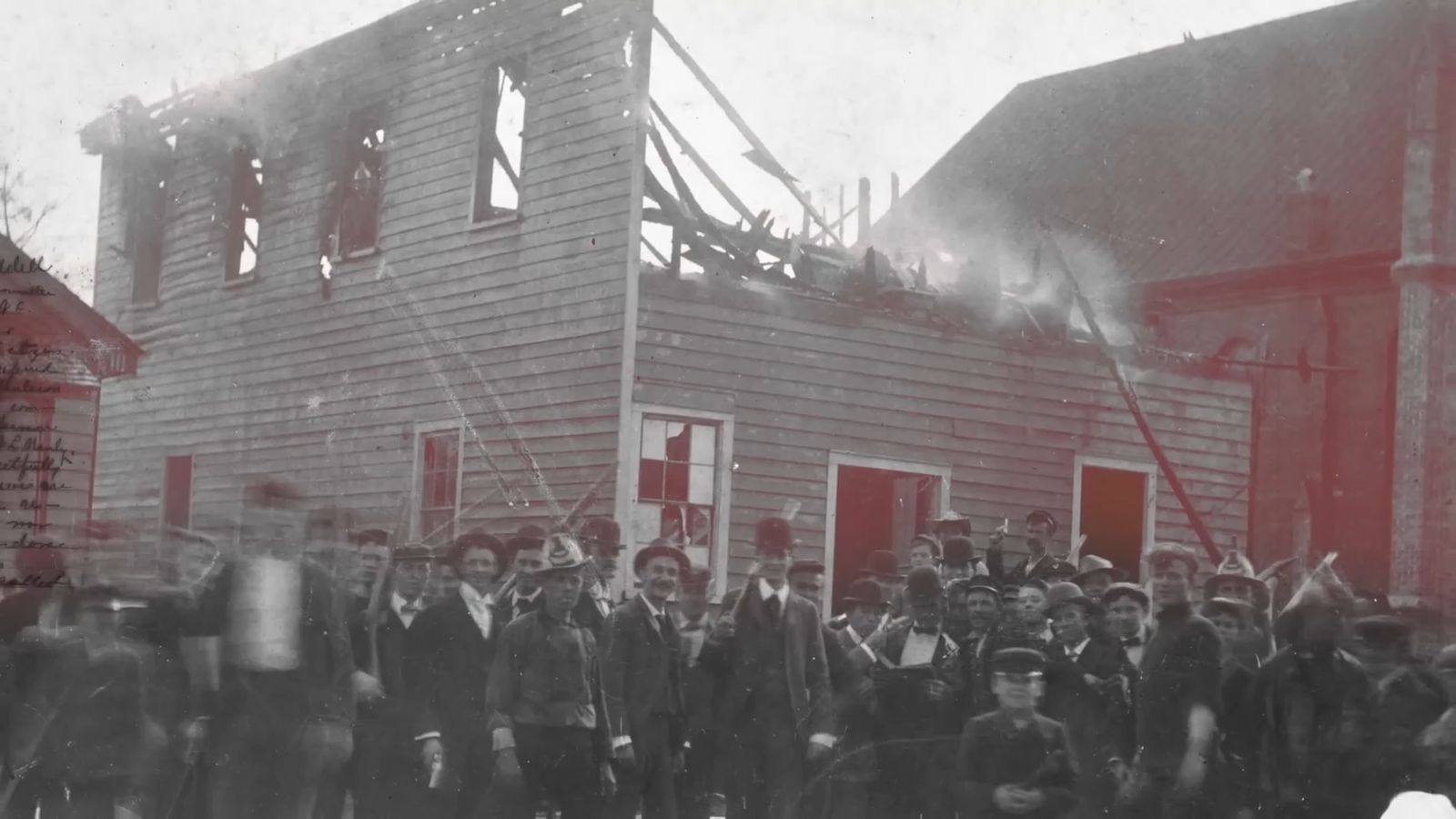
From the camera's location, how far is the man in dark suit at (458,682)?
→ 8.40 metres

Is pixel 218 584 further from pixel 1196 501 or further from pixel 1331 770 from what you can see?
pixel 1196 501

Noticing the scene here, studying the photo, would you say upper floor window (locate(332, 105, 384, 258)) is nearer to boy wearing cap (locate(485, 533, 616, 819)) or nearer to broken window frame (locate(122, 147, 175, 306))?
broken window frame (locate(122, 147, 175, 306))

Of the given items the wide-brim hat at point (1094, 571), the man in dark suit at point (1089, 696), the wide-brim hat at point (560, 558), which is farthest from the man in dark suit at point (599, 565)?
the wide-brim hat at point (1094, 571)

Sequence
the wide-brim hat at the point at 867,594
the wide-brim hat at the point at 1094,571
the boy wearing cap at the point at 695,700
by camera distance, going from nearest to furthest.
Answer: the boy wearing cap at the point at 695,700 < the wide-brim hat at the point at 1094,571 < the wide-brim hat at the point at 867,594

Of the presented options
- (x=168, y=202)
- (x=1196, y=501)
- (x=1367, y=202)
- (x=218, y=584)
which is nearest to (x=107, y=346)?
(x=168, y=202)

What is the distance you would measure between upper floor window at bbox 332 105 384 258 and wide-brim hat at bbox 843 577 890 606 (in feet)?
17.6

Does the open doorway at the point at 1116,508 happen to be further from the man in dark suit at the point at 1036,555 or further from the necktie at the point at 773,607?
the necktie at the point at 773,607

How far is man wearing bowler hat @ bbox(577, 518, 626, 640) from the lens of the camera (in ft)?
29.9

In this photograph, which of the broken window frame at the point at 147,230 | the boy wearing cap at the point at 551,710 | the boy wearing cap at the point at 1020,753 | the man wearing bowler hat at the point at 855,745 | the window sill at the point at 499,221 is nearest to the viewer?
the boy wearing cap at the point at 1020,753

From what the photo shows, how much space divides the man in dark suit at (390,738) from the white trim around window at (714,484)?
2454mm

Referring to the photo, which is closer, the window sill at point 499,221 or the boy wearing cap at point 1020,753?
the boy wearing cap at point 1020,753

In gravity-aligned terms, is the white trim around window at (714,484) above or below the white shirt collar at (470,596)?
above

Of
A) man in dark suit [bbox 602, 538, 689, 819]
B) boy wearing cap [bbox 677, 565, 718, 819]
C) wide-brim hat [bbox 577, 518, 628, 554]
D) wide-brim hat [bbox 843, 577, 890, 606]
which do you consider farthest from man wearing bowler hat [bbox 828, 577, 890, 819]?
wide-brim hat [bbox 577, 518, 628, 554]

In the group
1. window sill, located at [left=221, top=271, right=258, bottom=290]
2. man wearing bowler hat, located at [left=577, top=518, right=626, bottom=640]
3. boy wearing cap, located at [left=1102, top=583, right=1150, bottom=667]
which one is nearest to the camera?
boy wearing cap, located at [left=1102, top=583, right=1150, bottom=667]
